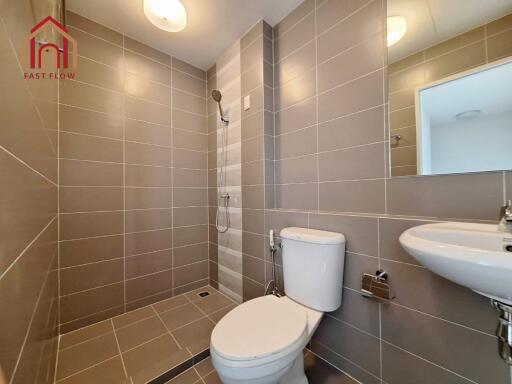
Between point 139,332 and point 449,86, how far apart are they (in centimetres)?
235

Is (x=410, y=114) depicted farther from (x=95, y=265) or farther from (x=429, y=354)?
(x=95, y=265)

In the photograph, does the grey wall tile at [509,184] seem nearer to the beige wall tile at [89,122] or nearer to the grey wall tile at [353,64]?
the grey wall tile at [353,64]

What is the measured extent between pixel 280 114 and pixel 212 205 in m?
1.13

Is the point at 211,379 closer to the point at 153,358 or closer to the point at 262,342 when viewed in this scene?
the point at 153,358

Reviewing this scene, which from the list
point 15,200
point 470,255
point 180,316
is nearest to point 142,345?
point 180,316

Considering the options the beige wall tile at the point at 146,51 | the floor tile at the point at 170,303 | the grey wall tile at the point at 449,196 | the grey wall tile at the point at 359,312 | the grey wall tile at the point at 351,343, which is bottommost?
the floor tile at the point at 170,303

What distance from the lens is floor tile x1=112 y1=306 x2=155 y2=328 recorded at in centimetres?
157

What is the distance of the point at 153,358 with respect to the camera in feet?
4.03

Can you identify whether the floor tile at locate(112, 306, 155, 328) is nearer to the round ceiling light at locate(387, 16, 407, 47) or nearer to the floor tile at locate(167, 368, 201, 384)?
the floor tile at locate(167, 368, 201, 384)

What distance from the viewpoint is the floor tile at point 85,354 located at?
1.17 meters

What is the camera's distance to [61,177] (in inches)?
56.2

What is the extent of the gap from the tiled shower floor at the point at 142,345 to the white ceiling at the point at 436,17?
2081 mm

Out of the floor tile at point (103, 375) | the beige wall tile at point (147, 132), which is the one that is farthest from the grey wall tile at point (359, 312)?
the beige wall tile at point (147, 132)

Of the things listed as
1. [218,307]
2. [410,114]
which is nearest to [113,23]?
[410,114]
